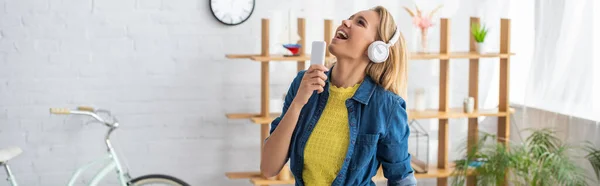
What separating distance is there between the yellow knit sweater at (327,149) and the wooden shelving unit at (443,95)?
2544 millimetres

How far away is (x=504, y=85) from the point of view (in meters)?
5.04

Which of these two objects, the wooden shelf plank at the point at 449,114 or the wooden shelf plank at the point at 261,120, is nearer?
the wooden shelf plank at the point at 261,120

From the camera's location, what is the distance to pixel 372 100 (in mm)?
2082

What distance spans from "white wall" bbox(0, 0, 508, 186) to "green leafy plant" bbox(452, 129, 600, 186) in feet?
3.28

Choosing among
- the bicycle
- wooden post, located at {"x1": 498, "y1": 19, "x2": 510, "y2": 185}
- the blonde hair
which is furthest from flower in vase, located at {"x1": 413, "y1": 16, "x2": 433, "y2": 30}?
the blonde hair

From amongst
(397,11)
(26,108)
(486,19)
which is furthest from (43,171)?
(486,19)

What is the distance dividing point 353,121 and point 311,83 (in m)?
0.16

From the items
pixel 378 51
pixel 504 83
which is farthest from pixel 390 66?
pixel 504 83

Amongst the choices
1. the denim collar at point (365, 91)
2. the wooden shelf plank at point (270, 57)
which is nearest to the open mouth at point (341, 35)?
the denim collar at point (365, 91)

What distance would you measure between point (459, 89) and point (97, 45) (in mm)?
2113

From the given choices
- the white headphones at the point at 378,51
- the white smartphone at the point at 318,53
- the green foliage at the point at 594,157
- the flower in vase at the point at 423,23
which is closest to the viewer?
the white smartphone at the point at 318,53

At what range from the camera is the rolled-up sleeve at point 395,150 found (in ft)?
6.76

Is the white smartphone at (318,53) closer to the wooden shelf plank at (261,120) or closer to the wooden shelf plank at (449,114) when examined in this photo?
the wooden shelf plank at (261,120)

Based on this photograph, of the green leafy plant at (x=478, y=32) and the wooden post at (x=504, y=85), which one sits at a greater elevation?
the green leafy plant at (x=478, y=32)
